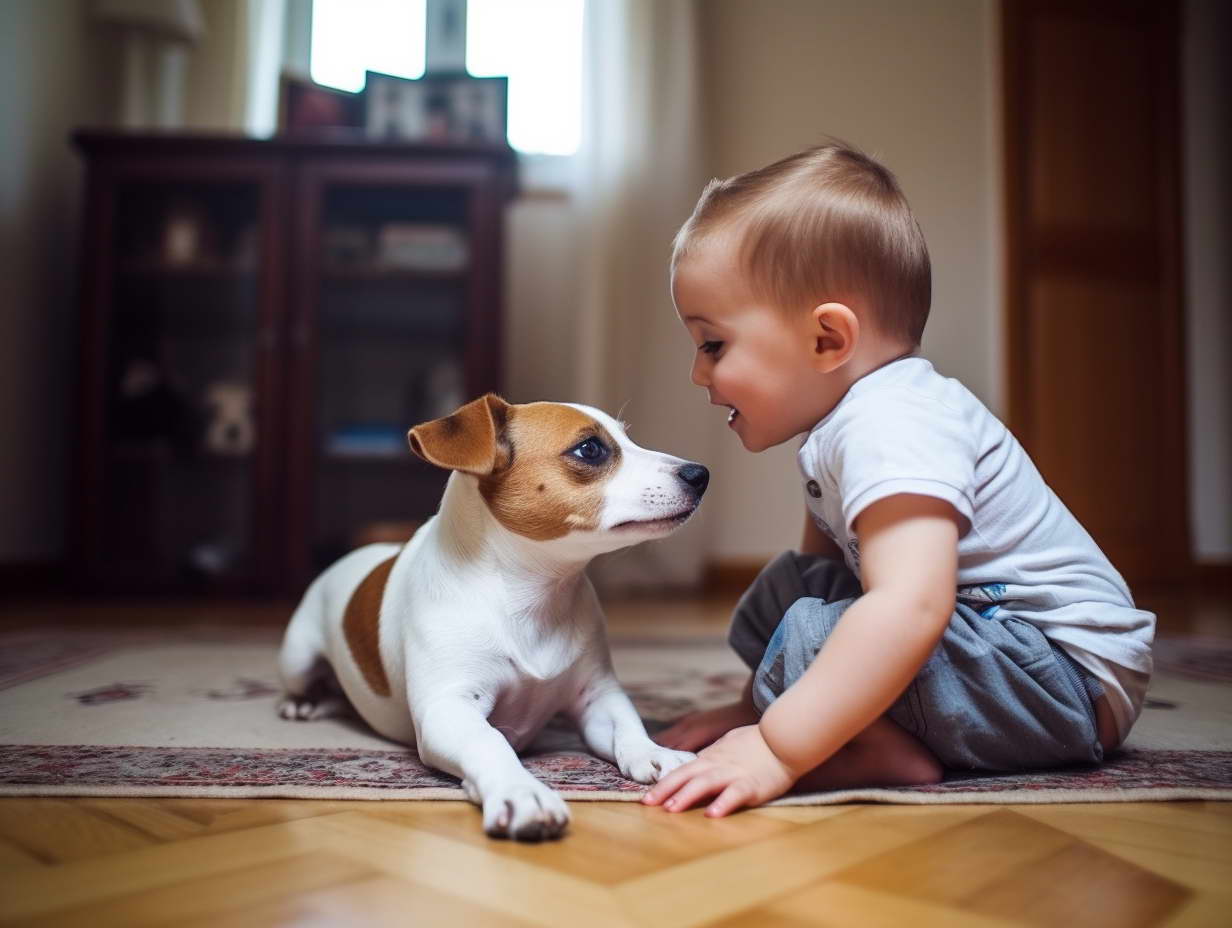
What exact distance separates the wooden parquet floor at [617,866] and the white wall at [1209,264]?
11.1 ft

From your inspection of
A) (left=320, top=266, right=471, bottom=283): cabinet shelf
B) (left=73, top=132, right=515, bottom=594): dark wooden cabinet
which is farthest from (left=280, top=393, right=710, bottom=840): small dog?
(left=320, top=266, right=471, bottom=283): cabinet shelf

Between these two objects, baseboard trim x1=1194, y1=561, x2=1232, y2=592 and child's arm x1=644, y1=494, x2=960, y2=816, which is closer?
child's arm x1=644, y1=494, x2=960, y2=816

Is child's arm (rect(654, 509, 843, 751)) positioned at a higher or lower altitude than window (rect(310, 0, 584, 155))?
lower

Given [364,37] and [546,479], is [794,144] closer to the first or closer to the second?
[364,37]

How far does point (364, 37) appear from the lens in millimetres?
3393

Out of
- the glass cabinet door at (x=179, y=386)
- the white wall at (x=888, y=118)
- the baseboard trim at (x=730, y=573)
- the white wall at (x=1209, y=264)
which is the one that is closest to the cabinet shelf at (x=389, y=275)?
the glass cabinet door at (x=179, y=386)

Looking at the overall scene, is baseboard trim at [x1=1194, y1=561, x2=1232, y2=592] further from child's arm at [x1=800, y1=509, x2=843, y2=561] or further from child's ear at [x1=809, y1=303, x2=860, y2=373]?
child's ear at [x1=809, y1=303, x2=860, y2=373]

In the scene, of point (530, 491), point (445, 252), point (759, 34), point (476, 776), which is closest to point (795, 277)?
point (530, 491)

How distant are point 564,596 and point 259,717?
0.49m

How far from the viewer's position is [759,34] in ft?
11.3

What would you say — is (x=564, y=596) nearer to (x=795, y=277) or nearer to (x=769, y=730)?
(x=769, y=730)

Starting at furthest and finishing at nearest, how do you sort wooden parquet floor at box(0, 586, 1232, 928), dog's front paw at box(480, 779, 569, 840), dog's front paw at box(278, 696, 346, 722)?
dog's front paw at box(278, 696, 346, 722) → dog's front paw at box(480, 779, 569, 840) → wooden parquet floor at box(0, 586, 1232, 928)

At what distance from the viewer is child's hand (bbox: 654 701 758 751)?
1066 millimetres

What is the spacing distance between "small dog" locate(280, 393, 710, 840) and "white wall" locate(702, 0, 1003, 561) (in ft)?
7.83
